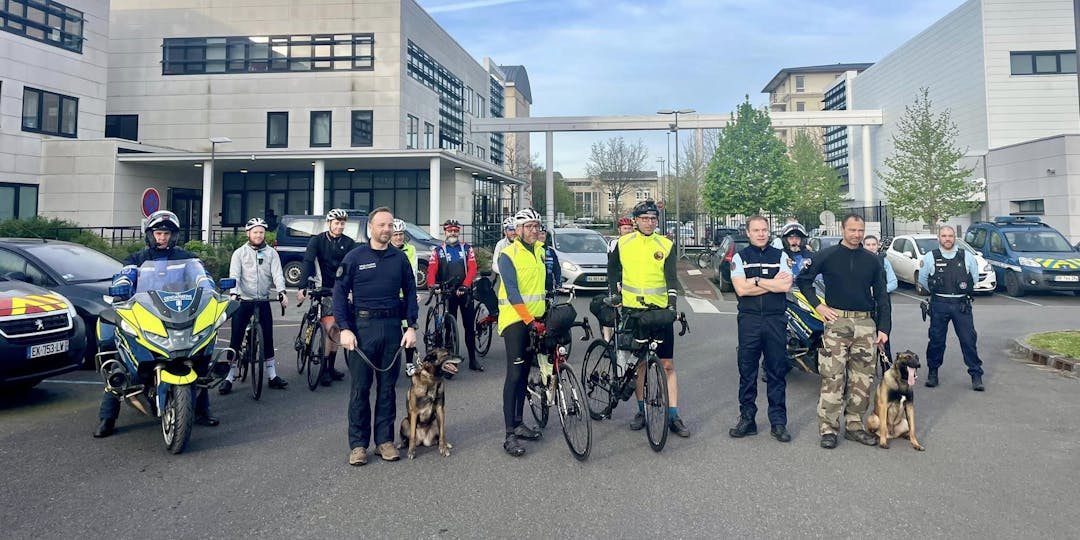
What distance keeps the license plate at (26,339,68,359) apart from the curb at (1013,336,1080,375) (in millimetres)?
11462

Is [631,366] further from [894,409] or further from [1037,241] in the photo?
[1037,241]

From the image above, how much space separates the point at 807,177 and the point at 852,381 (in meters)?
47.2

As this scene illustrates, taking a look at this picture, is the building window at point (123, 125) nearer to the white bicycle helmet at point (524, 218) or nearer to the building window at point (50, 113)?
the building window at point (50, 113)

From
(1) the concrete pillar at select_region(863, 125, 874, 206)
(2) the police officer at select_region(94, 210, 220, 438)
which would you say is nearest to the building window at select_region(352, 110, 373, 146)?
(2) the police officer at select_region(94, 210, 220, 438)

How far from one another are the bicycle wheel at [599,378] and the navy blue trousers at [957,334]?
168 inches

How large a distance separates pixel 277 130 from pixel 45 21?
9571 millimetres

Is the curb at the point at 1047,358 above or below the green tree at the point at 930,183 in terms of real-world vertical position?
below

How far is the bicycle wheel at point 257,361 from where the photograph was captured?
6961mm

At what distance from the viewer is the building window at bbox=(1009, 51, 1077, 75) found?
34.3 m

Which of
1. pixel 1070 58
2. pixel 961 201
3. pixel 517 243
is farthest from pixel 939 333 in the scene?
pixel 1070 58

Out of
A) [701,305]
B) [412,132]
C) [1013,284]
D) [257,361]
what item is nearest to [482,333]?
[257,361]

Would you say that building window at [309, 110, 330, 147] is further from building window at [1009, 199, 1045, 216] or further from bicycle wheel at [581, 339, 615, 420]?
building window at [1009, 199, 1045, 216]

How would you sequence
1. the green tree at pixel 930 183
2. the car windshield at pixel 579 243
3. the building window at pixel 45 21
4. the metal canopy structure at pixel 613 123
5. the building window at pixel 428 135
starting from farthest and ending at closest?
the building window at pixel 428 135 → the metal canopy structure at pixel 613 123 → the green tree at pixel 930 183 → the building window at pixel 45 21 → the car windshield at pixel 579 243

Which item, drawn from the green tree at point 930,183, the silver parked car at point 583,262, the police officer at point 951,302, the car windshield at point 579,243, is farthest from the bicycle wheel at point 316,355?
the green tree at point 930,183
